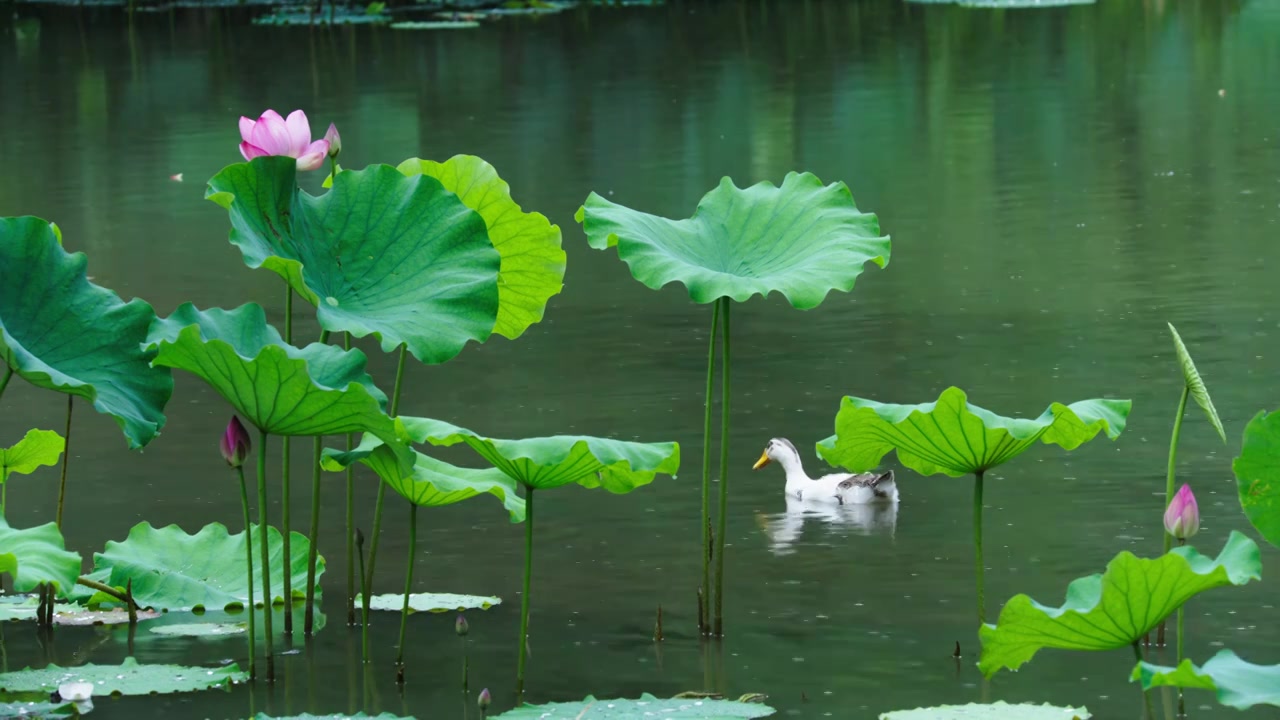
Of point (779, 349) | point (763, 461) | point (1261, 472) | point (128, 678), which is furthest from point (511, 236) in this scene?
point (779, 349)

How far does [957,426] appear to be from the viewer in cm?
407

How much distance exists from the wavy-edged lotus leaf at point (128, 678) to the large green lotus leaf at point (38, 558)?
23.8 inches

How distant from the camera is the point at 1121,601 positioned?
11.0 ft

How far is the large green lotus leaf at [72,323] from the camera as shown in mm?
4020

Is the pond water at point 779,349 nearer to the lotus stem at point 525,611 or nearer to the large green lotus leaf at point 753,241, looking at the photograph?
the lotus stem at point 525,611

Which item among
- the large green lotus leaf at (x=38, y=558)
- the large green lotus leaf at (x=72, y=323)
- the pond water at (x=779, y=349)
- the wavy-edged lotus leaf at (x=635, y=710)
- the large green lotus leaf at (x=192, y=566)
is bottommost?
the pond water at (x=779, y=349)

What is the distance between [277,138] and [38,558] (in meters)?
1.06

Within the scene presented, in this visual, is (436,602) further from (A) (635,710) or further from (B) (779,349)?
(B) (779,349)

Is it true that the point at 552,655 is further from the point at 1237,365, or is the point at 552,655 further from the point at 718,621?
the point at 1237,365

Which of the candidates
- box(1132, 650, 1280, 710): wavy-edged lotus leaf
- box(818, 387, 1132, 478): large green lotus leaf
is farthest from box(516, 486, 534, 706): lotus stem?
box(1132, 650, 1280, 710): wavy-edged lotus leaf

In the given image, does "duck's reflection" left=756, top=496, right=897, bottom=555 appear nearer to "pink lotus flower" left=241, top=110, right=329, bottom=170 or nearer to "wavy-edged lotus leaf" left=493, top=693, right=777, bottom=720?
"wavy-edged lotus leaf" left=493, top=693, right=777, bottom=720

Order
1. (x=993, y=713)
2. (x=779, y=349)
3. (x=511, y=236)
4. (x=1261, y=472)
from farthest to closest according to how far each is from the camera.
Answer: (x=779, y=349), (x=511, y=236), (x=993, y=713), (x=1261, y=472)

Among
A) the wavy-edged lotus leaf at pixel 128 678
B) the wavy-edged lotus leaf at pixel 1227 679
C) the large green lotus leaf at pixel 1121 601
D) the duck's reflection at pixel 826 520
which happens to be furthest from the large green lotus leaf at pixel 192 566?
the wavy-edged lotus leaf at pixel 1227 679

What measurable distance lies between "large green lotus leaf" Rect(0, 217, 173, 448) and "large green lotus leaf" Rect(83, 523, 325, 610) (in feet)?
2.77
